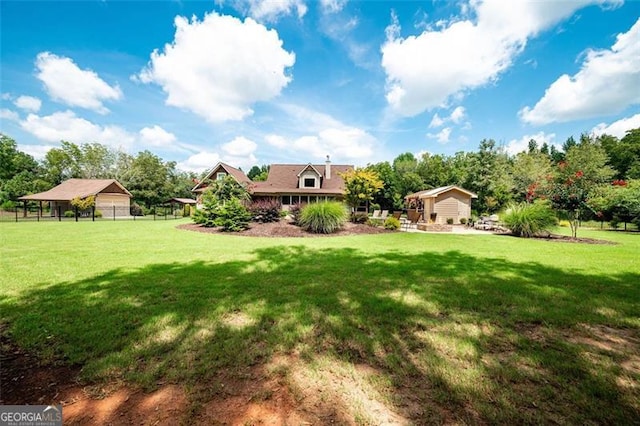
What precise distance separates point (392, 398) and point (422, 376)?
0.45 metres

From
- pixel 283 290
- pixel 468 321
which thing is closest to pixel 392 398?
pixel 468 321

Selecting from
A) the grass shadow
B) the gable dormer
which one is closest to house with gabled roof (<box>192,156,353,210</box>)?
the gable dormer

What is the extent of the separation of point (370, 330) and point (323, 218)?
35.7 feet

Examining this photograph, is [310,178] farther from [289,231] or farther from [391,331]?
[391,331]

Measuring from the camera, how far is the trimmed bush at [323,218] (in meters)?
14.1

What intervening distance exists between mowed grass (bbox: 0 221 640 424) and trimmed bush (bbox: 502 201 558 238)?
23.7 feet

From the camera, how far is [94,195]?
3005 cm

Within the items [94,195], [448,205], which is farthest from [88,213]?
[448,205]

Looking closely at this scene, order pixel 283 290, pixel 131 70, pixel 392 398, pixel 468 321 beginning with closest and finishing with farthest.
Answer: pixel 392 398 → pixel 468 321 → pixel 283 290 → pixel 131 70

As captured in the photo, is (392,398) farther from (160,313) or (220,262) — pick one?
(220,262)

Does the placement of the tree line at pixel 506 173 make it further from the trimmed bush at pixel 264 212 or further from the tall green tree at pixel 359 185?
the trimmed bush at pixel 264 212

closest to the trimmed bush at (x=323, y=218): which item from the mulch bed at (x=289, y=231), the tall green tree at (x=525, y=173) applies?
the mulch bed at (x=289, y=231)

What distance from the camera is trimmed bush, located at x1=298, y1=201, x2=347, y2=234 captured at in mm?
14086

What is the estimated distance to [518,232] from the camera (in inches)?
535
